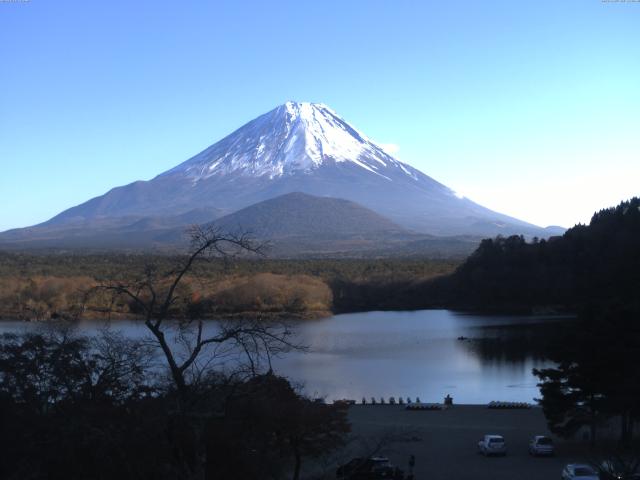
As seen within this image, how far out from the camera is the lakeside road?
10.5 metres

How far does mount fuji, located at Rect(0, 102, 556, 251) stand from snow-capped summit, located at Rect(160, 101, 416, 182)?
0.18 meters

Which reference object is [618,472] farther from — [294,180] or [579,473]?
[294,180]

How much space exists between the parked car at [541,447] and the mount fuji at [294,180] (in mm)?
120529

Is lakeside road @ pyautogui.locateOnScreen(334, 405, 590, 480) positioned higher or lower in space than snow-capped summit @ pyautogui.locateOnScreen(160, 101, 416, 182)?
lower

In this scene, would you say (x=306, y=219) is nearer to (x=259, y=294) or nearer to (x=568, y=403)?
(x=259, y=294)

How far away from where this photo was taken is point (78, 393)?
6.36 m

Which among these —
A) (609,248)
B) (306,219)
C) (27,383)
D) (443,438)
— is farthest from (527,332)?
(306,219)

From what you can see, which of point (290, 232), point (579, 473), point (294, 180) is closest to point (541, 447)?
point (579, 473)

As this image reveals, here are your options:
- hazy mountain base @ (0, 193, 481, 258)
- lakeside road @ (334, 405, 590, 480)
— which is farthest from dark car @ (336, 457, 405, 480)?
hazy mountain base @ (0, 193, 481, 258)

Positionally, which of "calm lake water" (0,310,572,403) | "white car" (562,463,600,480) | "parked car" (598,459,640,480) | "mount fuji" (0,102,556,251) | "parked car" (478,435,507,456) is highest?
"mount fuji" (0,102,556,251)

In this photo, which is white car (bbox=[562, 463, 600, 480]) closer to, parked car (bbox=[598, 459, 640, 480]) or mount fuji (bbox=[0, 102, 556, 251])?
parked car (bbox=[598, 459, 640, 480])

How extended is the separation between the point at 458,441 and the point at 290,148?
139 meters

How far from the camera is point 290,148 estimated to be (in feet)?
495

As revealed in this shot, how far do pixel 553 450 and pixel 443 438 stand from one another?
2.08 m
